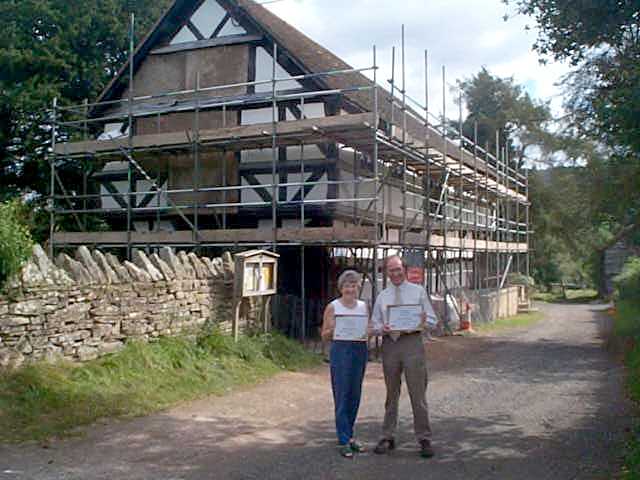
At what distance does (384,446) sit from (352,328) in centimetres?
108

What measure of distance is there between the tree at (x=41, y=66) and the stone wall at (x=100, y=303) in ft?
38.6

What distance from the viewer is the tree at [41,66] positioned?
20.2 meters

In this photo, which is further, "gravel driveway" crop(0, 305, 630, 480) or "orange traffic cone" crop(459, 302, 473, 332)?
"orange traffic cone" crop(459, 302, 473, 332)

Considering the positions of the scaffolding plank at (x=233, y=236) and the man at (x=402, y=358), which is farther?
the scaffolding plank at (x=233, y=236)

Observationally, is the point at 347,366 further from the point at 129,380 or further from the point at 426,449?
the point at 129,380

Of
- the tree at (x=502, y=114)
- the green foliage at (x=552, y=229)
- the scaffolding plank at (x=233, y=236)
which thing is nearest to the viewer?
the scaffolding plank at (x=233, y=236)

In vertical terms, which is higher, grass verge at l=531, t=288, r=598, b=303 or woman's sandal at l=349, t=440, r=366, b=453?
woman's sandal at l=349, t=440, r=366, b=453


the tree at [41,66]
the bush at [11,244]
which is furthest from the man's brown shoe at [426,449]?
the tree at [41,66]

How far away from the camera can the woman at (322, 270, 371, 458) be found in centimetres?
622

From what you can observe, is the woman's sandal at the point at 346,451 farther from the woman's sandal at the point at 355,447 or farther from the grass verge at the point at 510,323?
the grass verge at the point at 510,323

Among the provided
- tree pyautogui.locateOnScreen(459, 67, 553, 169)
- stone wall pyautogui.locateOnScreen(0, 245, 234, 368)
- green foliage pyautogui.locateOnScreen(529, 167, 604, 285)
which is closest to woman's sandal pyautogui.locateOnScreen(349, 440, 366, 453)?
stone wall pyautogui.locateOnScreen(0, 245, 234, 368)

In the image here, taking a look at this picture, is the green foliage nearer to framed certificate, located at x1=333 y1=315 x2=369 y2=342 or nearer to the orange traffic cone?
the orange traffic cone

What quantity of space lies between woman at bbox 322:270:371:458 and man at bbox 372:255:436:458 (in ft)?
0.69

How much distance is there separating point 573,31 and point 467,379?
17.2 ft
